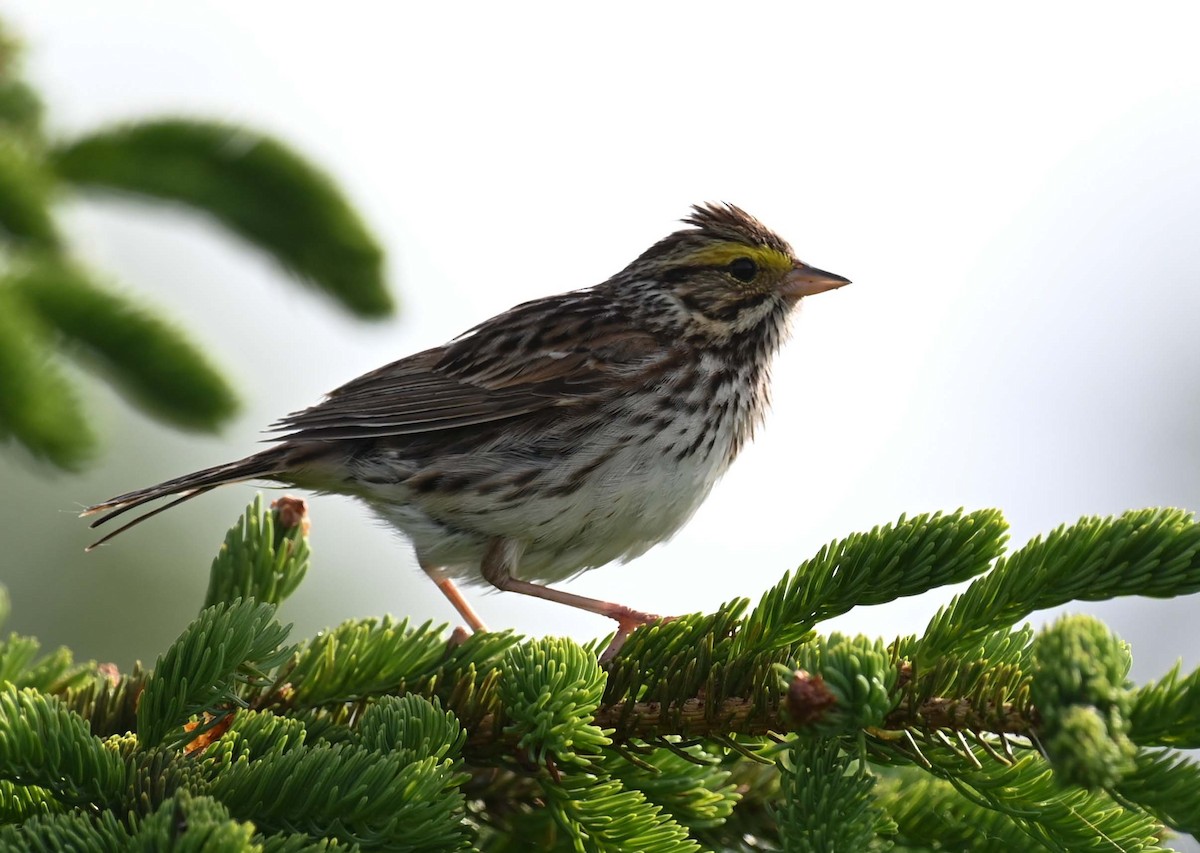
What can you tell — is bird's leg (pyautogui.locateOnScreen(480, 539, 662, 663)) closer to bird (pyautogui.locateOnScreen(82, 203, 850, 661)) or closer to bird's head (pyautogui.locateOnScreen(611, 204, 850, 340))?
bird (pyautogui.locateOnScreen(82, 203, 850, 661))

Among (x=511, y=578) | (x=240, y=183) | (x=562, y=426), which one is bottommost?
(x=511, y=578)

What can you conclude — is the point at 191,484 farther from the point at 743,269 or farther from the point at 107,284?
the point at 743,269

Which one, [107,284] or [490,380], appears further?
[490,380]

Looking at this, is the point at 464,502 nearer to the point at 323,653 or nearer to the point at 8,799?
the point at 323,653

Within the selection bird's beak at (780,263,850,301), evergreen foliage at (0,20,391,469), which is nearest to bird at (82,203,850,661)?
bird's beak at (780,263,850,301)

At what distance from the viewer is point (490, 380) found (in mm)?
5402

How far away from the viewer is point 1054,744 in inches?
76.7

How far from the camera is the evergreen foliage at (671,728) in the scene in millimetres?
2197

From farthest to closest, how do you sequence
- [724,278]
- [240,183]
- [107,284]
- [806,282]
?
[724,278] → [806,282] → [240,183] → [107,284]

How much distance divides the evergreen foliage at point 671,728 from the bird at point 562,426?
4.52 ft

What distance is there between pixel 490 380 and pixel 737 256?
4.04ft

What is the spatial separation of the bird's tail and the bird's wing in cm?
14

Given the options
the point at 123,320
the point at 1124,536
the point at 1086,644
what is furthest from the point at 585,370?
the point at 1086,644

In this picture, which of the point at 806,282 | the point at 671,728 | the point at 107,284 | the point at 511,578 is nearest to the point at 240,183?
the point at 107,284
